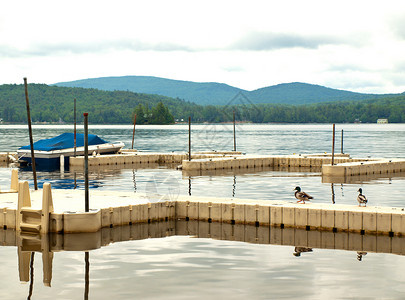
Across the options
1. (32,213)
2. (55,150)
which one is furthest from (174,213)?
(55,150)

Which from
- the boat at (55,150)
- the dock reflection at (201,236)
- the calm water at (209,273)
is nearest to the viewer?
the calm water at (209,273)

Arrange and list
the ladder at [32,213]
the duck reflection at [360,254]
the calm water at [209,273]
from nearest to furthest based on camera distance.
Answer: the calm water at [209,273] < the duck reflection at [360,254] < the ladder at [32,213]

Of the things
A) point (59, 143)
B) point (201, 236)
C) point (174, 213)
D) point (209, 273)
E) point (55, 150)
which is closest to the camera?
point (209, 273)

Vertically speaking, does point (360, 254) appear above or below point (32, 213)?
below

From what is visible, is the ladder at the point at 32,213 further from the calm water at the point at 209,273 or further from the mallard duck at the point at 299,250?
the mallard duck at the point at 299,250

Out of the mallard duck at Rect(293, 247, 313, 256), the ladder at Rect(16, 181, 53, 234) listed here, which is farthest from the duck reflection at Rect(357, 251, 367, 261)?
the ladder at Rect(16, 181, 53, 234)

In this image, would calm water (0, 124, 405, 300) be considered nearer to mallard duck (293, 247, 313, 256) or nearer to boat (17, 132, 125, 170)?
mallard duck (293, 247, 313, 256)

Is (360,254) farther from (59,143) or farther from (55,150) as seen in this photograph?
(59,143)

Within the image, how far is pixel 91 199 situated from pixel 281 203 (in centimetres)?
858

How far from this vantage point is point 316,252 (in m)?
22.8

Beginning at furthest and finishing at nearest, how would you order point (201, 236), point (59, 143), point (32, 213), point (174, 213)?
point (59, 143) → point (174, 213) → point (201, 236) → point (32, 213)

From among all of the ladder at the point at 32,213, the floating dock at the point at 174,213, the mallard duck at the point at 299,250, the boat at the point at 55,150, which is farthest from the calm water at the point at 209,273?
the boat at the point at 55,150

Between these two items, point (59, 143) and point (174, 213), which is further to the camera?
point (59, 143)

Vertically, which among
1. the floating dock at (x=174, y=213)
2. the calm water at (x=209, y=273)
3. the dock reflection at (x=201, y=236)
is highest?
the floating dock at (x=174, y=213)
